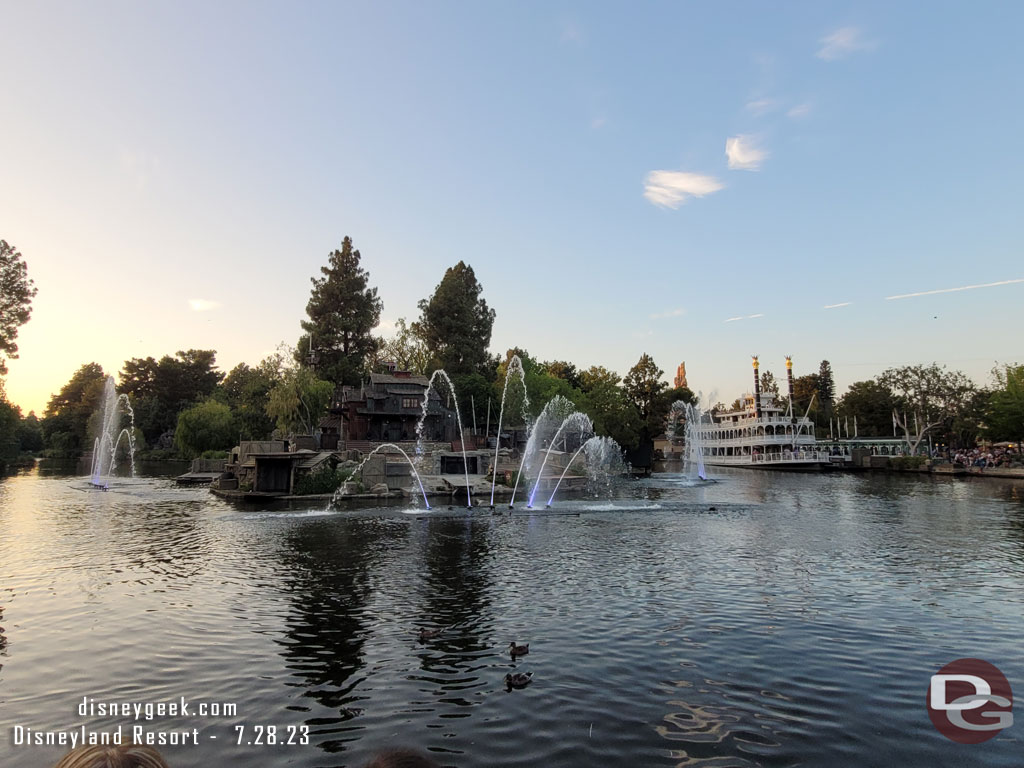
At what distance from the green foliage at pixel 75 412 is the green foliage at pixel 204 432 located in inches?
1858

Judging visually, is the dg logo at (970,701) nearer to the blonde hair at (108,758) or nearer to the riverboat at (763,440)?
the blonde hair at (108,758)

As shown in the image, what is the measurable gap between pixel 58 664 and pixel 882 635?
63.1 feet

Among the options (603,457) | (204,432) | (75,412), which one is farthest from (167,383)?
(603,457)

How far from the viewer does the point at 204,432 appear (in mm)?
97625

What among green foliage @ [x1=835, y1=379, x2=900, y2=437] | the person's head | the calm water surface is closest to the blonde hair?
the person's head

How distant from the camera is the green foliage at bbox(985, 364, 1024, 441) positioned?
7506 cm

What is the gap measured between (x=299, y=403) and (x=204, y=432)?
29.6 meters

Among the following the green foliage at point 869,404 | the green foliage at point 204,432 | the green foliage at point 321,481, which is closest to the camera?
the green foliage at point 321,481

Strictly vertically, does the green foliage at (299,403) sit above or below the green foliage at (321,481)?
above

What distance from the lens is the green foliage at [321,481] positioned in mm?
53750

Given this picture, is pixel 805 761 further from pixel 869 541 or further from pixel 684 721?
pixel 869 541

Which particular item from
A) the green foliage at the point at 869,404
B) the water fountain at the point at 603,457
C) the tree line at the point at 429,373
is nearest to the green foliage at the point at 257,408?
the tree line at the point at 429,373

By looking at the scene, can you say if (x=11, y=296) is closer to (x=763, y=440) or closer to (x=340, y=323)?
(x=340, y=323)

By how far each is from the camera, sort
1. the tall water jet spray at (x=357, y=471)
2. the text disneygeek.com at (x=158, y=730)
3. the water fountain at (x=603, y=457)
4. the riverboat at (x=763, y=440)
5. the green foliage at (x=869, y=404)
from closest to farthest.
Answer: the text disneygeek.com at (x=158, y=730)
the tall water jet spray at (x=357, y=471)
the water fountain at (x=603, y=457)
the riverboat at (x=763, y=440)
the green foliage at (x=869, y=404)
